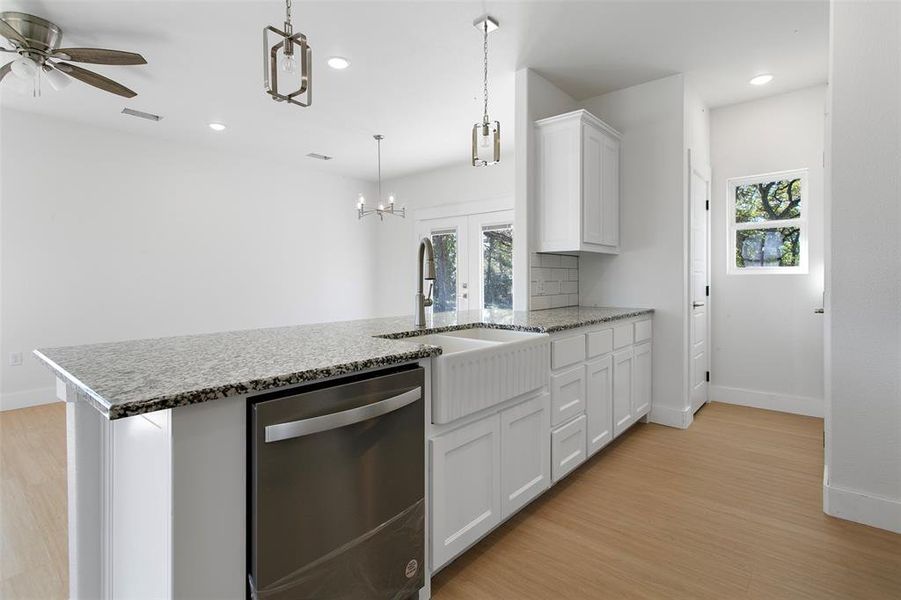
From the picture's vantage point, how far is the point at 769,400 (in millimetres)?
3889

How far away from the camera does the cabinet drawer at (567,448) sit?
2.29 m

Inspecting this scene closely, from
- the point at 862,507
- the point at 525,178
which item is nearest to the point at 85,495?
the point at 525,178

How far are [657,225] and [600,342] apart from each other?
142 centimetres

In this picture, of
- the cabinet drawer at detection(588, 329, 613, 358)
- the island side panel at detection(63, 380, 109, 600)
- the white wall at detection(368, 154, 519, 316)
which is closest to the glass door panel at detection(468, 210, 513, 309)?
the white wall at detection(368, 154, 519, 316)

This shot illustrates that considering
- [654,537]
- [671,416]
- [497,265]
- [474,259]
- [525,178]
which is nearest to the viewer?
[654,537]

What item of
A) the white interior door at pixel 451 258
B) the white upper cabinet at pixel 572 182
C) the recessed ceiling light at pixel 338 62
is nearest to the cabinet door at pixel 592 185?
the white upper cabinet at pixel 572 182

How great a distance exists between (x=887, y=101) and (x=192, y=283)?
5.95m

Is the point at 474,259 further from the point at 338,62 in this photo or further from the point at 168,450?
the point at 168,450

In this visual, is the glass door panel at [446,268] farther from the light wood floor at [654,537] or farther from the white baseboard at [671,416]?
the light wood floor at [654,537]

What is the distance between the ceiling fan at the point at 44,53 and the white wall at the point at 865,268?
371 cm

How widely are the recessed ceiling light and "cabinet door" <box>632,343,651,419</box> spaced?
9.76 ft

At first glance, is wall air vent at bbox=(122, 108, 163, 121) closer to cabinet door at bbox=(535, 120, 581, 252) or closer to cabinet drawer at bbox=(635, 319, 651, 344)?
cabinet door at bbox=(535, 120, 581, 252)

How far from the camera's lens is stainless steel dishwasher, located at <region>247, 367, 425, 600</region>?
1.02 metres

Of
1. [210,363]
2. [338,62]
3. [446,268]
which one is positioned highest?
[338,62]
